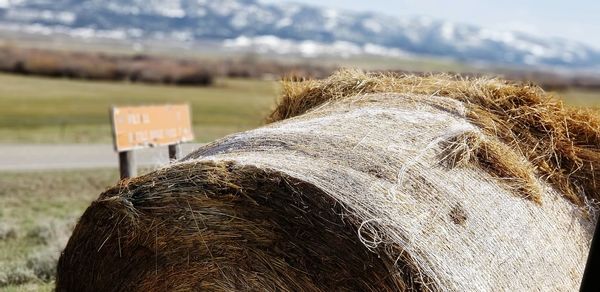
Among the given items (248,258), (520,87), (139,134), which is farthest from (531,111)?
(139,134)

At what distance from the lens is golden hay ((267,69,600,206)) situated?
4.91m

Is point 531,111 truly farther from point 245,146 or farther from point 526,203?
point 245,146

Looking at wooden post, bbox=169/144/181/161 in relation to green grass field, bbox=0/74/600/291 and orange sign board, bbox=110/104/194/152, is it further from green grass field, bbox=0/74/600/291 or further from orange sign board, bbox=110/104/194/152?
green grass field, bbox=0/74/600/291

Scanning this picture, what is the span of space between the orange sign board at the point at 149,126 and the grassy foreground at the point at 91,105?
4.45 m

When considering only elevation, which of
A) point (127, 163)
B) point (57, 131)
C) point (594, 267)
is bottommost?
point (57, 131)

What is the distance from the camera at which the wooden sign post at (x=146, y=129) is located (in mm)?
8125

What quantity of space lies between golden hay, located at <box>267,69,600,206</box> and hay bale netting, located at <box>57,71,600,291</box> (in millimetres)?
18

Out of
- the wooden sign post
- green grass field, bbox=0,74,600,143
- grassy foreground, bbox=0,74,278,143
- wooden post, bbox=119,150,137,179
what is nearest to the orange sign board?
the wooden sign post

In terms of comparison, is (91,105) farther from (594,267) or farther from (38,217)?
(594,267)

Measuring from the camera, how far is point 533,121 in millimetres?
5082

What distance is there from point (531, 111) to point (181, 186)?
245 cm

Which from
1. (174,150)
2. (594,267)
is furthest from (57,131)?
(594,267)

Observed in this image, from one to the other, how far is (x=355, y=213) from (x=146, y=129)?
17.1ft

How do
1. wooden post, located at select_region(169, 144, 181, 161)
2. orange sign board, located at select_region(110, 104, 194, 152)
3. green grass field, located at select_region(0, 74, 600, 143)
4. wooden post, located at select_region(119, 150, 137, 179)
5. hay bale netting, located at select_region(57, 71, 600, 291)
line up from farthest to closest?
1. green grass field, located at select_region(0, 74, 600, 143)
2. wooden post, located at select_region(169, 144, 181, 161)
3. wooden post, located at select_region(119, 150, 137, 179)
4. orange sign board, located at select_region(110, 104, 194, 152)
5. hay bale netting, located at select_region(57, 71, 600, 291)
